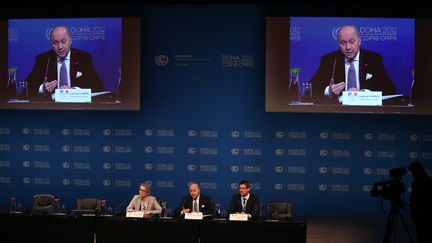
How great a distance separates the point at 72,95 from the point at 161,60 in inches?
65.9

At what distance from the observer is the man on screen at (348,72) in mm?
9664

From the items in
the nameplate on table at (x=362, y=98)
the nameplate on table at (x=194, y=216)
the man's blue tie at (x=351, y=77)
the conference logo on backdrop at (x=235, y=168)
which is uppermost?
the man's blue tie at (x=351, y=77)

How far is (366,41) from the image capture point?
9.72m

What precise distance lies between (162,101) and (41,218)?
4129 millimetres

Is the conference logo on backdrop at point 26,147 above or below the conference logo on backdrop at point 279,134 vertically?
below

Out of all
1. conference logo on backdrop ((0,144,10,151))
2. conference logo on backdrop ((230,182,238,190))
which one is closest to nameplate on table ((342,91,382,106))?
conference logo on backdrop ((230,182,238,190))

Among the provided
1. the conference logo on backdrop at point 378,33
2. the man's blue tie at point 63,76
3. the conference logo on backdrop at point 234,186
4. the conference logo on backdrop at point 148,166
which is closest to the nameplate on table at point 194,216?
the conference logo on backdrop at point 234,186

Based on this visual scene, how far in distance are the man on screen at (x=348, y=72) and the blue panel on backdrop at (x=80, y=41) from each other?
3478mm

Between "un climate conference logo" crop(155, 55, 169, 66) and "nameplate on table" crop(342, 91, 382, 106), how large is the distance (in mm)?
3097

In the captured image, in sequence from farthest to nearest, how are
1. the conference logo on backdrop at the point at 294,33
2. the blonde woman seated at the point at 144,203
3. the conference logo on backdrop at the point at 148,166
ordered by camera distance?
1. the conference logo on backdrop at the point at 148,166
2. the conference logo on backdrop at the point at 294,33
3. the blonde woman seated at the point at 144,203

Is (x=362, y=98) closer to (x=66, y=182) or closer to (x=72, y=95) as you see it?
(x=72, y=95)

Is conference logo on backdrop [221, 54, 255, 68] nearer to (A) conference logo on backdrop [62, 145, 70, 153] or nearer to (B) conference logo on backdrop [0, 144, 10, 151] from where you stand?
(A) conference logo on backdrop [62, 145, 70, 153]

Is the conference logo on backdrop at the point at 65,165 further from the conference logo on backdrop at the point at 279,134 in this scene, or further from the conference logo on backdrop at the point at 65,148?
Answer: the conference logo on backdrop at the point at 279,134

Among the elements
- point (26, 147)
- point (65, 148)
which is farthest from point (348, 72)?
point (26, 147)
